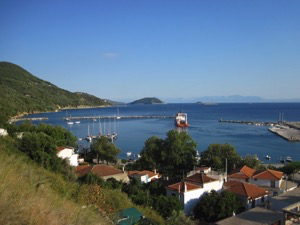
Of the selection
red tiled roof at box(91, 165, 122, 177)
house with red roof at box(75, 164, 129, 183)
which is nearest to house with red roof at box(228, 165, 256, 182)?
house with red roof at box(75, 164, 129, 183)

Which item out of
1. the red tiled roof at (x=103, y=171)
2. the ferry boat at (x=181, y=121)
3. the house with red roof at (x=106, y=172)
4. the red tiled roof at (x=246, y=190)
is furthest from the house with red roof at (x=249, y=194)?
the ferry boat at (x=181, y=121)

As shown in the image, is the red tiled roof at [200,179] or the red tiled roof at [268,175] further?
the red tiled roof at [268,175]

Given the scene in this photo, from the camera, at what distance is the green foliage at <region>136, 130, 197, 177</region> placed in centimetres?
1962

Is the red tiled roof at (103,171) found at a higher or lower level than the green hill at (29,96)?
lower

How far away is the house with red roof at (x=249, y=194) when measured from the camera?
1270 centimetres

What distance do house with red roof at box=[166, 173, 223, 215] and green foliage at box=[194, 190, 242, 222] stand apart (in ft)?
1.52

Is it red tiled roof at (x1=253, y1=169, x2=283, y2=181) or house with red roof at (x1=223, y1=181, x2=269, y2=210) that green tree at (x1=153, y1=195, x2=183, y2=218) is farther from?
red tiled roof at (x1=253, y1=169, x2=283, y2=181)

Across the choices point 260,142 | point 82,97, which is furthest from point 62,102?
point 260,142

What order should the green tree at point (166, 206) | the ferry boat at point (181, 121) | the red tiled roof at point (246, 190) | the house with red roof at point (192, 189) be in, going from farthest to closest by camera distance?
the ferry boat at point (181, 121) → the red tiled roof at point (246, 190) → the house with red roof at point (192, 189) → the green tree at point (166, 206)

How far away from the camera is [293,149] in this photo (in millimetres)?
36062

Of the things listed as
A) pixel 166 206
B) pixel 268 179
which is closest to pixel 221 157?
pixel 268 179

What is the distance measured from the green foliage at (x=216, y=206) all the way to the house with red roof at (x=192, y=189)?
462mm

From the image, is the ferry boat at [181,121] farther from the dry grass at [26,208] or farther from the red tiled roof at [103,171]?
the dry grass at [26,208]

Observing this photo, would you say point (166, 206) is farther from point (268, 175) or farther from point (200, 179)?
point (268, 175)
